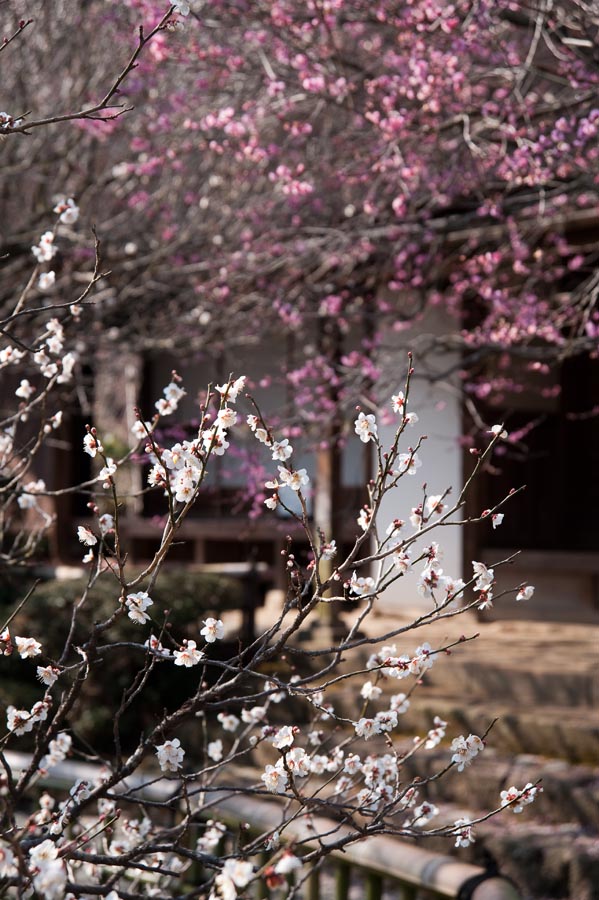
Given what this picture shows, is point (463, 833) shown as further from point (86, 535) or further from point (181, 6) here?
point (181, 6)

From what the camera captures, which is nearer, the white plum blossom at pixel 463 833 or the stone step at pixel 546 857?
the white plum blossom at pixel 463 833

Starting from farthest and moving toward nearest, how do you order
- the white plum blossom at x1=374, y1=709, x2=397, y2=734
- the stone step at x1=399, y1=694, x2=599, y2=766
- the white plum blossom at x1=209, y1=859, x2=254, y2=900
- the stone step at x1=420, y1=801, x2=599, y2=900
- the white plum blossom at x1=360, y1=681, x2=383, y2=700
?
the stone step at x1=399, y1=694, x2=599, y2=766 < the stone step at x1=420, y1=801, x2=599, y2=900 < the white plum blossom at x1=360, y1=681, x2=383, y2=700 < the white plum blossom at x1=374, y1=709, x2=397, y2=734 < the white plum blossom at x1=209, y1=859, x2=254, y2=900

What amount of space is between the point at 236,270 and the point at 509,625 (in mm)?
3820

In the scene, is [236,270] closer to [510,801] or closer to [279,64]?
[279,64]

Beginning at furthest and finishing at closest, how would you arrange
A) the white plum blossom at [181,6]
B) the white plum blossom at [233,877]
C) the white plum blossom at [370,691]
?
the white plum blossom at [370,691]
the white plum blossom at [181,6]
the white plum blossom at [233,877]

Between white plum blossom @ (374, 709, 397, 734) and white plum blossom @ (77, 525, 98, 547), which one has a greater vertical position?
white plum blossom @ (77, 525, 98, 547)

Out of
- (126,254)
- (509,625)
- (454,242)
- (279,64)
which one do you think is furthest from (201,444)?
(509,625)

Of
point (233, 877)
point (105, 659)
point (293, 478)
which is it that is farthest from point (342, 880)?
point (105, 659)

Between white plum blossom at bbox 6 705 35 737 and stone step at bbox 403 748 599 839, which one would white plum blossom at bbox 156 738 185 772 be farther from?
stone step at bbox 403 748 599 839

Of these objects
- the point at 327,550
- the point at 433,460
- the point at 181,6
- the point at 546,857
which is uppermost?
the point at 433,460

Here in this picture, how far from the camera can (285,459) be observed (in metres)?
2.15

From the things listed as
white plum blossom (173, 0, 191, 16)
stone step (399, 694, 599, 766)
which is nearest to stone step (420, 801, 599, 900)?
stone step (399, 694, 599, 766)

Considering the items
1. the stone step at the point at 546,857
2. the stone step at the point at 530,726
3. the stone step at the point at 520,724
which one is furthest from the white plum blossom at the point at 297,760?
the stone step at the point at 520,724

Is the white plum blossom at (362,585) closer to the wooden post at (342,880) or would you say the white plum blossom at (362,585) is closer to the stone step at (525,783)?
the wooden post at (342,880)
